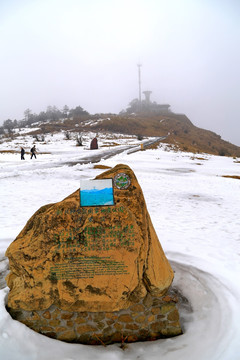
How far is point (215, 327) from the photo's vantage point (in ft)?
11.3

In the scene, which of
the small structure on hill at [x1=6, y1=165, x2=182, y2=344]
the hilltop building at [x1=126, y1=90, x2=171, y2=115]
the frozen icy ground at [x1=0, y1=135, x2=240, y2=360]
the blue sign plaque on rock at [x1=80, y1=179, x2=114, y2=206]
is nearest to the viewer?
the frozen icy ground at [x1=0, y1=135, x2=240, y2=360]

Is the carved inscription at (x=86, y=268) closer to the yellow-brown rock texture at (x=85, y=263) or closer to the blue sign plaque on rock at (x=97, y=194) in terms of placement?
the yellow-brown rock texture at (x=85, y=263)

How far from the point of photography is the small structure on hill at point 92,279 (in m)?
3.30

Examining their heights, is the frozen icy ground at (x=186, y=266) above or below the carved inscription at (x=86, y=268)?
below

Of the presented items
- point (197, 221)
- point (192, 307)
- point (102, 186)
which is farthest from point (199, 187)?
point (102, 186)

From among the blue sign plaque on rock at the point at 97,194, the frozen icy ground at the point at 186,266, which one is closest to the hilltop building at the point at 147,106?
the frozen icy ground at the point at 186,266

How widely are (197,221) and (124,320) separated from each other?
4915 millimetres

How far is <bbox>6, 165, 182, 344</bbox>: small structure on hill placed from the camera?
3.30 m

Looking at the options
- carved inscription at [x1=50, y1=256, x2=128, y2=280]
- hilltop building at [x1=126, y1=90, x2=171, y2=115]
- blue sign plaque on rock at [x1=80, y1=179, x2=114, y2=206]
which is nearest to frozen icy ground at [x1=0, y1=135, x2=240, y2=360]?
carved inscription at [x1=50, y1=256, x2=128, y2=280]

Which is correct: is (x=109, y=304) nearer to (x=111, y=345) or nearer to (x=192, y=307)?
(x=111, y=345)

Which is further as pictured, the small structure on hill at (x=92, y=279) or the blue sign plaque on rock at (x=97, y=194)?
the blue sign plaque on rock at (x=97, y=194)

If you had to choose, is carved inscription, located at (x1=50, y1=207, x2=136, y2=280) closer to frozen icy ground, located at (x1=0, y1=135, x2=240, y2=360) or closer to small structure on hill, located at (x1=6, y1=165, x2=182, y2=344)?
small structure on hill, located at (x1=6, y1=165, x2=182, y2=344)

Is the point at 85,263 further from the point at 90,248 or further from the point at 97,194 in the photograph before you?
the point at 97,194

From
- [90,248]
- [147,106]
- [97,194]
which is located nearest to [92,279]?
[90,248]
